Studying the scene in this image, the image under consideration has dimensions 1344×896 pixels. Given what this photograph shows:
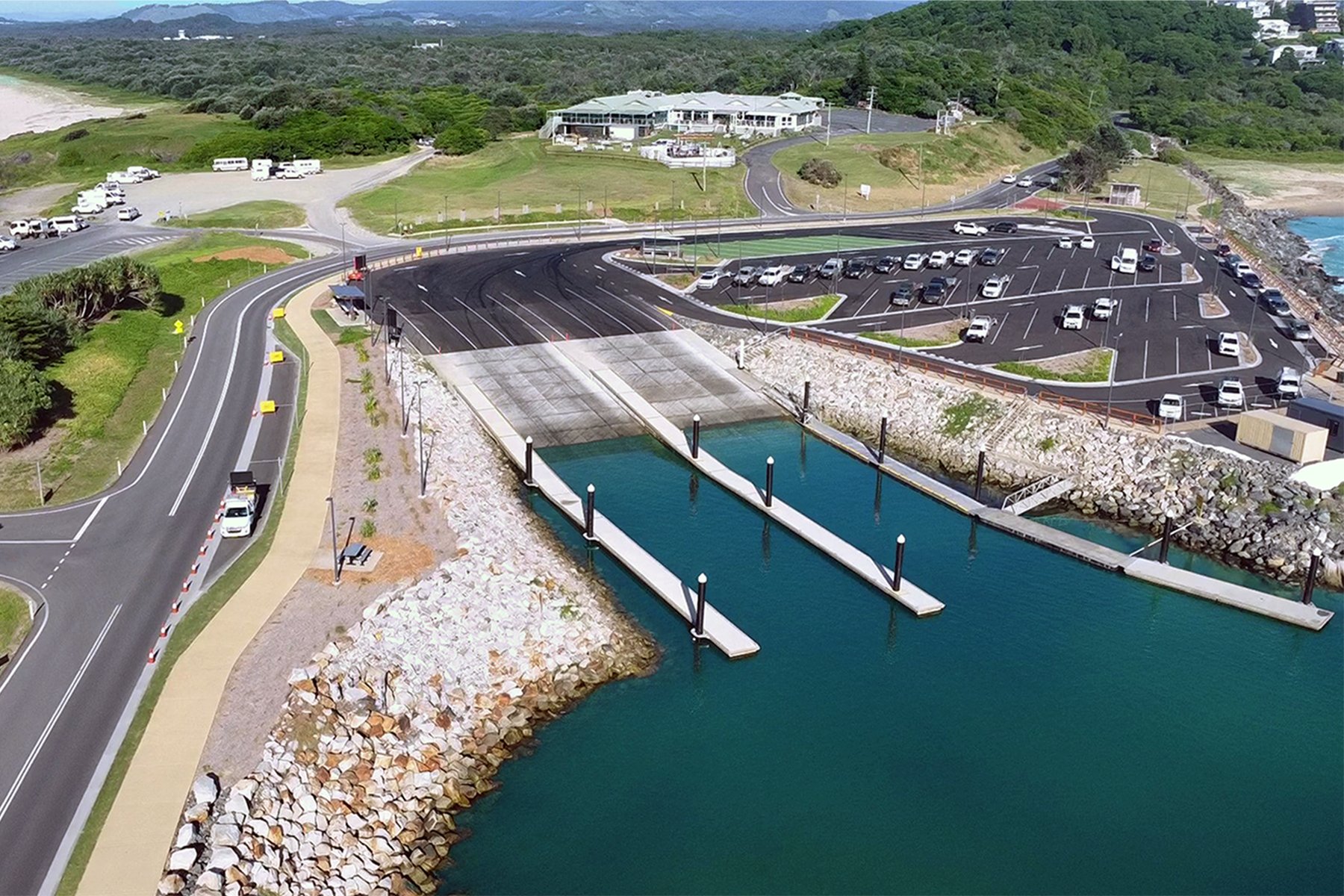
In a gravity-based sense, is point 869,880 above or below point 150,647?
below

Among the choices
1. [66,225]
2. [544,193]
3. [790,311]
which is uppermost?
[544,193]

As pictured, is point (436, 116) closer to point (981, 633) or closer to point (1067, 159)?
point (1067, 159)

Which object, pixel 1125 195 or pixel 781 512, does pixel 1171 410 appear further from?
pixel 1125 195

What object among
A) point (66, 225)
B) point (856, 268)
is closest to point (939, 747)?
point (856, 268)

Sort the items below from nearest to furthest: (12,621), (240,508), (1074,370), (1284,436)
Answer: (12,621) → (240,508) → (1284,436) → (1074,370)

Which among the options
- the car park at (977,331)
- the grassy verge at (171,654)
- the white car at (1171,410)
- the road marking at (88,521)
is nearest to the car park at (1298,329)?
the white car at (1171,410)

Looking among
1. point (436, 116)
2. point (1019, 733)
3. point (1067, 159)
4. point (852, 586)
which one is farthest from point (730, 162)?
point (1019, 733)

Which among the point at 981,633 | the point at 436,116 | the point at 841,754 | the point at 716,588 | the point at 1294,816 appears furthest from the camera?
the point at 436,116
